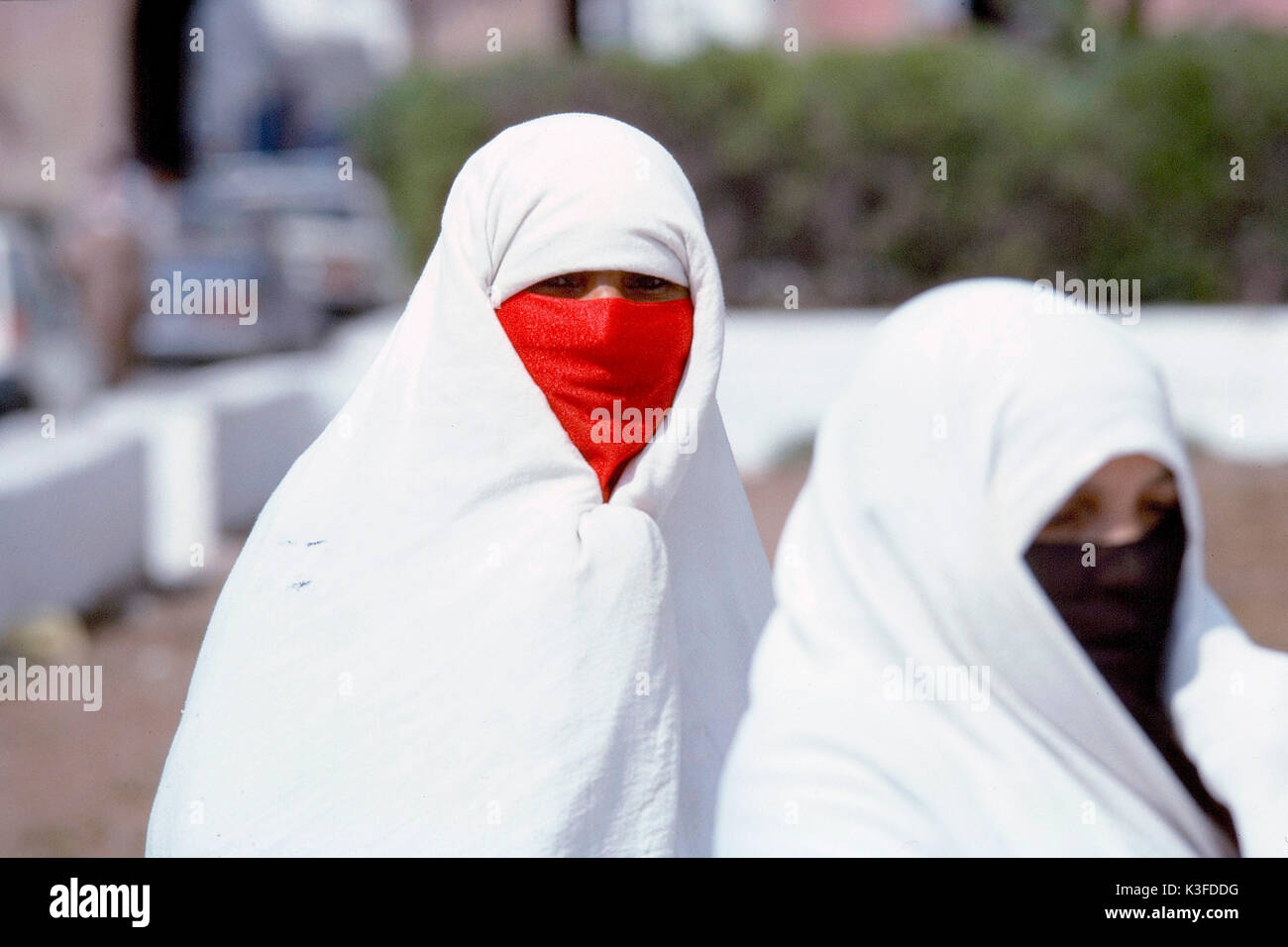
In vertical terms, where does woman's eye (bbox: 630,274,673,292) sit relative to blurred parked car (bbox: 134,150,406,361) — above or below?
above

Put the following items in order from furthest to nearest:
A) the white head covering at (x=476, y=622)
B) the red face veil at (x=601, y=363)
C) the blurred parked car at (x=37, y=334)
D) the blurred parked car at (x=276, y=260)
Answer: the blurred parked car at (x=276, y=260), the blurred parked car at (x=37, y=334), the red face veil at (x=601, y=363), the white head covering at (x=476, y=622)

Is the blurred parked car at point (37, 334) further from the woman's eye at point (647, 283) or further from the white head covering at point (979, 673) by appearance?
the white head covering at point (979, 673)

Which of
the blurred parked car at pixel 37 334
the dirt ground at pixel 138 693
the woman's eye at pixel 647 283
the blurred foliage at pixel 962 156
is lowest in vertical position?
the dirt ground at pixel 138 693

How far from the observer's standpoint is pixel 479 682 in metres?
2.14

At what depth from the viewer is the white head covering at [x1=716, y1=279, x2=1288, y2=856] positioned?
1.68 meters

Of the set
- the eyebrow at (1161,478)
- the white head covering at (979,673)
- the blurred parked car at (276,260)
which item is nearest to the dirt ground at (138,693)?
the white head covering at (979,673)

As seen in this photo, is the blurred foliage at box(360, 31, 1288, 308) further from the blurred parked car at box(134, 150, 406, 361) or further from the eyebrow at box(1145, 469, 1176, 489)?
the eyebrow at box(1145, 469, 1176, 489)

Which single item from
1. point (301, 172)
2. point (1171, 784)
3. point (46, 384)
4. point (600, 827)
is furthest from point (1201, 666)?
point (301, 172)

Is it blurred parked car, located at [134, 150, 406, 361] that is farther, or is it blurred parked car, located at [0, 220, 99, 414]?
blurred parked car, located at [134, 150, 406, 361]

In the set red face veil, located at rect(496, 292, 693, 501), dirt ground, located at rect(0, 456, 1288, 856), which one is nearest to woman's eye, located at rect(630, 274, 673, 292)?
red face veil, located at rect(496, 292, 693, 501)

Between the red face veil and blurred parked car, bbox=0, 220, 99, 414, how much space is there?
7.42 meters

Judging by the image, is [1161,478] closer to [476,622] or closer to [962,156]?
[476,622]

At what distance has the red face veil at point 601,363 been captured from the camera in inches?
91.6

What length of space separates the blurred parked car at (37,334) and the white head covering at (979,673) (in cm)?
814
